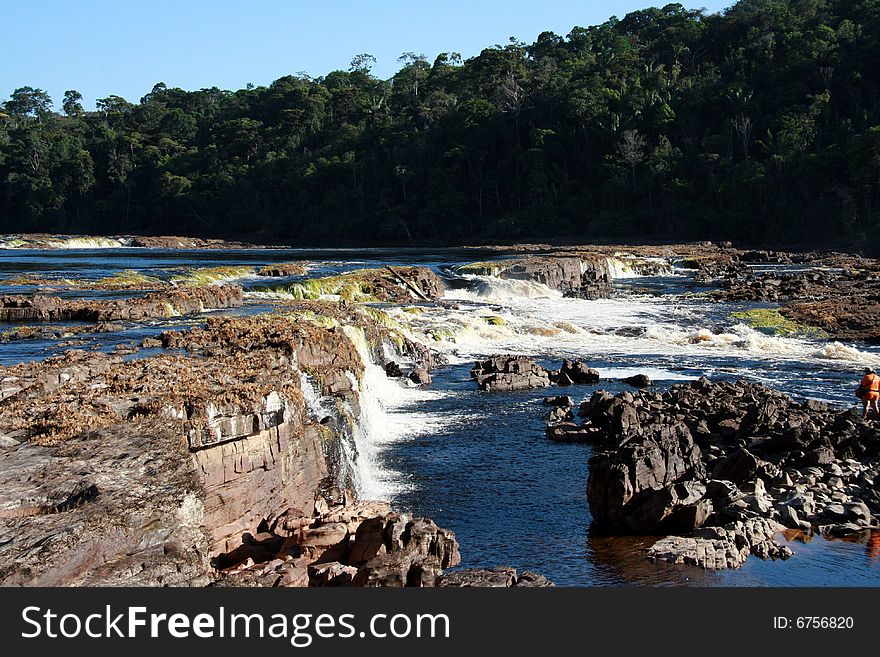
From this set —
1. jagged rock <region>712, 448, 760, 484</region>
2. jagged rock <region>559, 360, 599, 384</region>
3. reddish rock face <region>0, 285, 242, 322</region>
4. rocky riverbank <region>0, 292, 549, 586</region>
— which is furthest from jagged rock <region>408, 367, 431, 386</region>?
jagged rock <region>712, 448, 760, 484</region>

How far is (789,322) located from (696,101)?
5827 cm

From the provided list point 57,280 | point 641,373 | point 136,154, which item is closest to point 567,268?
point 641,373

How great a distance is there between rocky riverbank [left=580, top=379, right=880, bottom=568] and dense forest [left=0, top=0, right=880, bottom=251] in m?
48.7

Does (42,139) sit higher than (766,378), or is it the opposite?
(42,139)

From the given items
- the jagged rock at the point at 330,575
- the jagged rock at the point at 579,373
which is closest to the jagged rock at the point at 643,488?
the jagged rock at the point at 330,575

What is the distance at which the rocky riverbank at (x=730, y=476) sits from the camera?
41.5ft

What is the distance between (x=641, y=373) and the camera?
992 inches

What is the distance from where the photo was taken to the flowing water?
12.2 metres

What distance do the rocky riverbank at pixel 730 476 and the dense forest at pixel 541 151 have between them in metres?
48.7

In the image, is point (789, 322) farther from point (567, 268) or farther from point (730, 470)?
point (730, 470)

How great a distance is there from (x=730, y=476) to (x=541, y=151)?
75.8 metres

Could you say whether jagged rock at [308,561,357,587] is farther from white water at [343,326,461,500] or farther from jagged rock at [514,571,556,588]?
white water at [343,326,461,500]

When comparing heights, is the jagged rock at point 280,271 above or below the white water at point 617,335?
above

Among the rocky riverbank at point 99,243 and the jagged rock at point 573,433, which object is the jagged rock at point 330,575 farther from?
the rocky riverbank at point 99,243
